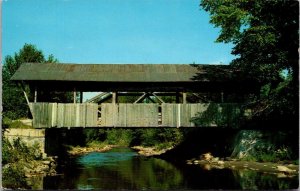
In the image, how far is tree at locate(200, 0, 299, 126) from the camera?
17906mm

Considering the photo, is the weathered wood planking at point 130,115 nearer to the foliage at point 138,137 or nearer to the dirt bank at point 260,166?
the dirt bank at point 260,166

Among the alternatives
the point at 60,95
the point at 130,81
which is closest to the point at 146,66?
the point at 130,81

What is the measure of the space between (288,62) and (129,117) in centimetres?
889

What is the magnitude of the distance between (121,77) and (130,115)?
2.12 meters

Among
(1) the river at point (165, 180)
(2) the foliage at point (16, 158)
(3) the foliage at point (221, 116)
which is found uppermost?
(3) the foliage at point (221, 116)

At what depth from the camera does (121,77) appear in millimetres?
22453

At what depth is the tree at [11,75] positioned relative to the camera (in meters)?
36.2

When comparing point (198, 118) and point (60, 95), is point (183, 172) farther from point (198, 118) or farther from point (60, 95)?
point (60, 95)

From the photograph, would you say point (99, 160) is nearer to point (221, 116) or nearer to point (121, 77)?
point (121, 77)

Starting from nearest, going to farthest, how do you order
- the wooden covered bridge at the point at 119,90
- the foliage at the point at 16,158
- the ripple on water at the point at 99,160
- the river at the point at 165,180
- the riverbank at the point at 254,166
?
1. the foliage at the point at 16,158
2. the river at the point at 165,180
3. the riverbank at the point at 254,166
4. the wooden covered bridge at the point at 119,90
5. the ripple on water at the point at 99,160

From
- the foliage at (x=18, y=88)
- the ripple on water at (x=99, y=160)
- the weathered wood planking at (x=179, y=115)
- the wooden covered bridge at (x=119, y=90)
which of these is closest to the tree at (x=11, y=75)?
the foliage at (x=18, y=88)

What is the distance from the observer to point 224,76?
74.1 feet

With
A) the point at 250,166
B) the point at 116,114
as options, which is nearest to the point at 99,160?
the point at 116,114

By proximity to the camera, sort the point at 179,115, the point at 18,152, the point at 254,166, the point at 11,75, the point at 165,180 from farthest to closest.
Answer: the point at 11,75 < the point at 179,115 < the point at 18,152 < the point at 254,166 < the point at 165,180
